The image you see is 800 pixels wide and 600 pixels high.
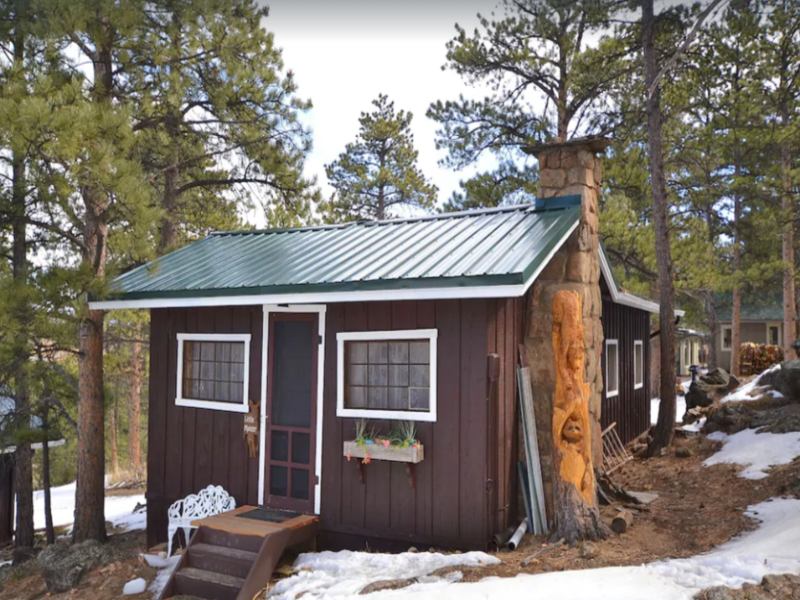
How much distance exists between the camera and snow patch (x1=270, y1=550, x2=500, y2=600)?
542 centimetres

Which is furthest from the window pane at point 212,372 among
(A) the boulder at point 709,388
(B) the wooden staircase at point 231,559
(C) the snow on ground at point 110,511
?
(A) the boulder at point 709,388

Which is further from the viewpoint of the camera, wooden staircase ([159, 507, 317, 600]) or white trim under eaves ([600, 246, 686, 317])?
white trim under eaves ([600, 246, 686, 317])

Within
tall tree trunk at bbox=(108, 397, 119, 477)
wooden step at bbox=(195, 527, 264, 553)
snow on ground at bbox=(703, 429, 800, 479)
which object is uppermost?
snow on ground at bbox=(703, 429, 800, 479)

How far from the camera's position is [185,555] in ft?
20.8

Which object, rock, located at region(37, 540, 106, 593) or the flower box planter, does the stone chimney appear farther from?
rock, located at region(37, 540, 106, 593)

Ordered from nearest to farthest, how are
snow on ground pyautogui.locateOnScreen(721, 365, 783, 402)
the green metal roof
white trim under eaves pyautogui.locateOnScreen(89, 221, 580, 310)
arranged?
white trim under eaves pyautogui.locateOnScreen(89, 221, 580, 310) < the green metal roof < snow on ground pyautogui.locateOnScreen(721, 365, 783, 402)

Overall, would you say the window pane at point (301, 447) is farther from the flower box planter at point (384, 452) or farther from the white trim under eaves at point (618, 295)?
the white trim under eaves at point (618, 295)

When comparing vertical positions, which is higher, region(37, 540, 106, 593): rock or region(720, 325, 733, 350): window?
region(720, 325, 733, 350): window

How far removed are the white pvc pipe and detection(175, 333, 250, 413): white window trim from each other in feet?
10.6

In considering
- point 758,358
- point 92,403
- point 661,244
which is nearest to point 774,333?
point 758,358

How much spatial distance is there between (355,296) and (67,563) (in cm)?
465

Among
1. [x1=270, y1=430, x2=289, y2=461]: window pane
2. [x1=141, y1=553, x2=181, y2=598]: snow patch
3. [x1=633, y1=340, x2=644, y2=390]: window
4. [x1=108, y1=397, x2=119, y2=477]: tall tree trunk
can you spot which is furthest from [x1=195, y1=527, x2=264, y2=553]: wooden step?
[x1=108, y1=397, x2=119, y2=477]: tall tree trunk

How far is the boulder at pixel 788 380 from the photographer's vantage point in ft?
38.4

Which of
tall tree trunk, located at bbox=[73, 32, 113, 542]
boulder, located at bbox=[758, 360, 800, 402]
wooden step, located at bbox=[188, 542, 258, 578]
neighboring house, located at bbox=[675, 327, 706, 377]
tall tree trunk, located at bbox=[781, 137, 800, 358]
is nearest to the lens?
wooden step, located at bbox=[188, 542, 258, 578]
